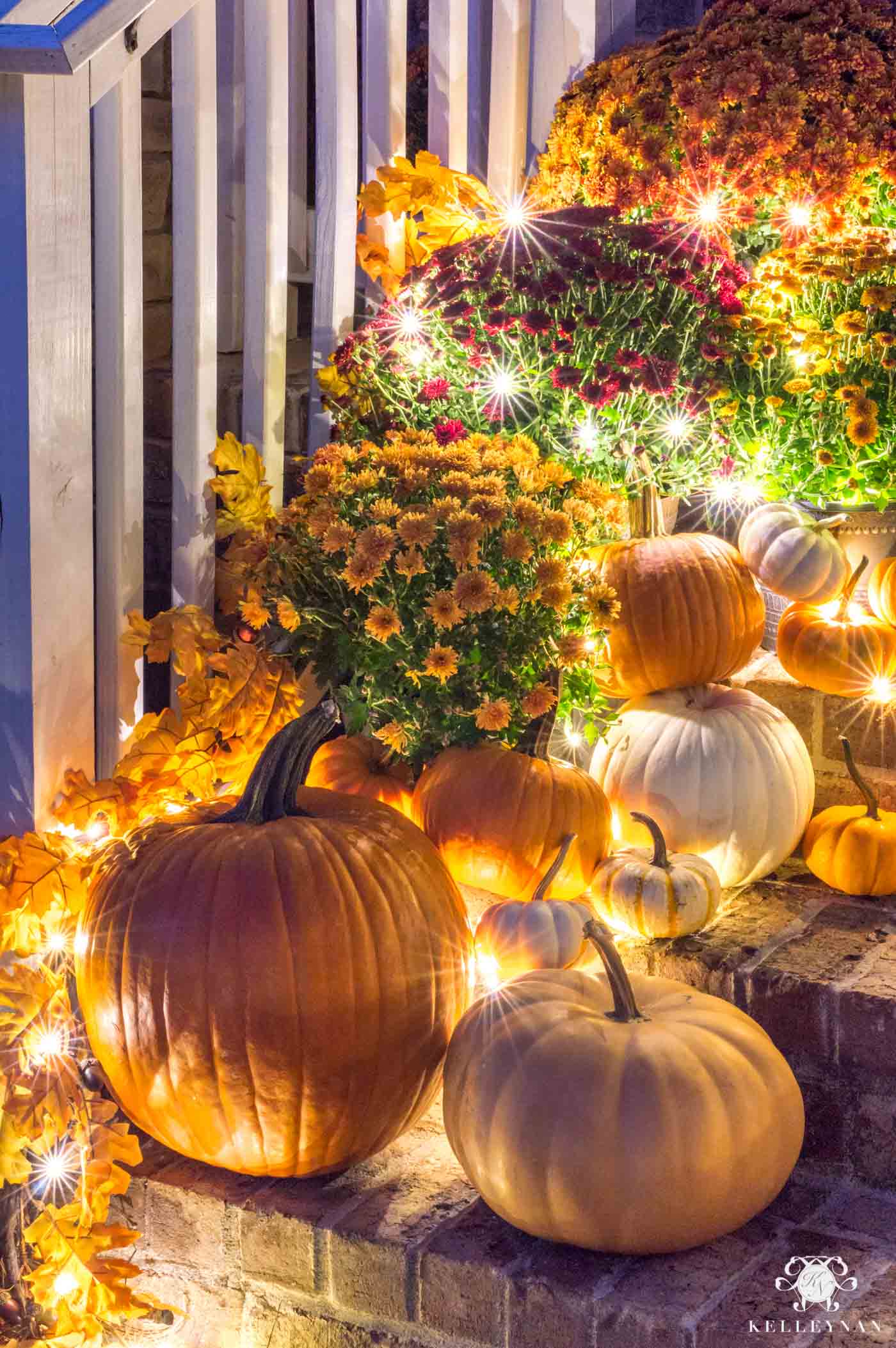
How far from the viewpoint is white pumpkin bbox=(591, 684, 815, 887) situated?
2459mm

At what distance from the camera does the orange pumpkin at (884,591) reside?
8.68 ft

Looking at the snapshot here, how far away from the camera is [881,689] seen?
263 centimetres

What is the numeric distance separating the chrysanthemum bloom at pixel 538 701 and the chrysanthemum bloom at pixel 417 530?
0.31m

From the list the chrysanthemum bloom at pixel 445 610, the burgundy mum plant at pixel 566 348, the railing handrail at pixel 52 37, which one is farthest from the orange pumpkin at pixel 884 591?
the railing handrail at pixel 52 37

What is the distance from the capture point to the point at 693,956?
2.22m

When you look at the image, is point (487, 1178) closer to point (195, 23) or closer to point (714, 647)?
point (714, 647)

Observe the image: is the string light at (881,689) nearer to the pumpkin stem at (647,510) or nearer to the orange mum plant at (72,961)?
the pumpkin stem at (647,510)

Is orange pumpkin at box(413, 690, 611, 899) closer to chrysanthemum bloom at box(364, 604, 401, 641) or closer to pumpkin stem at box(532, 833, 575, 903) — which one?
pumpkin stem at box(532, 833, 575, 903)

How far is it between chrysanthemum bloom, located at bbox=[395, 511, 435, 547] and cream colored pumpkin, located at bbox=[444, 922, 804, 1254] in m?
0.69

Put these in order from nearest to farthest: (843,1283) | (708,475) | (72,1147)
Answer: (843,1283) → (72,1147) → (708,475)

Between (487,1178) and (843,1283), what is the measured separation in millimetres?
463

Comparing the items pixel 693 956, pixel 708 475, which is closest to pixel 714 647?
pixel 708 475

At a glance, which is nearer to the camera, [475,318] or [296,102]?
[475,318]

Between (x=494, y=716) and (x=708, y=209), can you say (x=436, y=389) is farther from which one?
(x=494, y=716)
